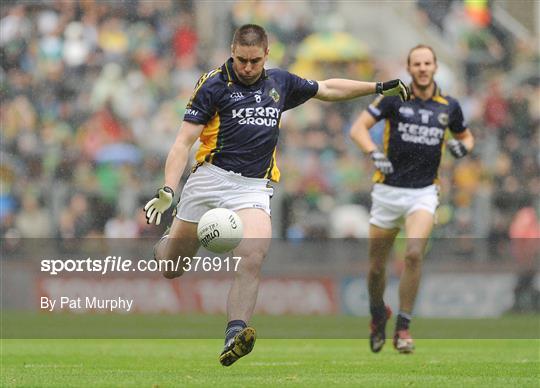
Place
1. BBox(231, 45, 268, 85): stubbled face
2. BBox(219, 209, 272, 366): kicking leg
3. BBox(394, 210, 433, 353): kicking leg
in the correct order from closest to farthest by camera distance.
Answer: BBox(219, 209, 272, 366): kicking leg
BBox(231, 45, 268, 85): stubbled face
BBox(394, 210, 433, 353): kicking leg

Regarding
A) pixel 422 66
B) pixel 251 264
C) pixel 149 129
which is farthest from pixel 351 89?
pixel 149 129

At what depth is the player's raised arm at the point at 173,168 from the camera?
387 inches

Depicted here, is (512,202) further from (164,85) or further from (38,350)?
(38,350)

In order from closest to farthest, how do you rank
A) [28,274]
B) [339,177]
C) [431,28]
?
1. [28,274]
2. [339,177]
3. [431,28]

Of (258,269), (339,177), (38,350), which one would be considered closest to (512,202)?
(339,177)

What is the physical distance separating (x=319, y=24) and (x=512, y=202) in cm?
585

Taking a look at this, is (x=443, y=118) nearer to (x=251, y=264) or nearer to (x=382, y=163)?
(x=382, y=163)

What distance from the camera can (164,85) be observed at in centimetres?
2388

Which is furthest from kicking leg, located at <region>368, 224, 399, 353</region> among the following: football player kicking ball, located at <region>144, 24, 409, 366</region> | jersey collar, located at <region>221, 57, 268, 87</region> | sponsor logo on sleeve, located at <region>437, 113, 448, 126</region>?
jersey collar, located at <region>221, 57, 268, 87</region>

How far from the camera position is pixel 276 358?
12250 mm

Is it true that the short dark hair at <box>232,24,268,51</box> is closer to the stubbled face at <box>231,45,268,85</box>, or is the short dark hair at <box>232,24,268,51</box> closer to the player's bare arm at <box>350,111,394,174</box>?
the stubbled face at <box>231,45,268,85</box>

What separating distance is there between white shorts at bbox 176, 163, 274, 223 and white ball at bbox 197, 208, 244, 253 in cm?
26

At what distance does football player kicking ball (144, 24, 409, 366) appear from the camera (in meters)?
9.96

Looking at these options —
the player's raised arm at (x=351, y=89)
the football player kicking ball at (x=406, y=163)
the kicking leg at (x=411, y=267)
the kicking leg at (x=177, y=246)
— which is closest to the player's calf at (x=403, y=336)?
the kicking leg at (x=411, y=267)
